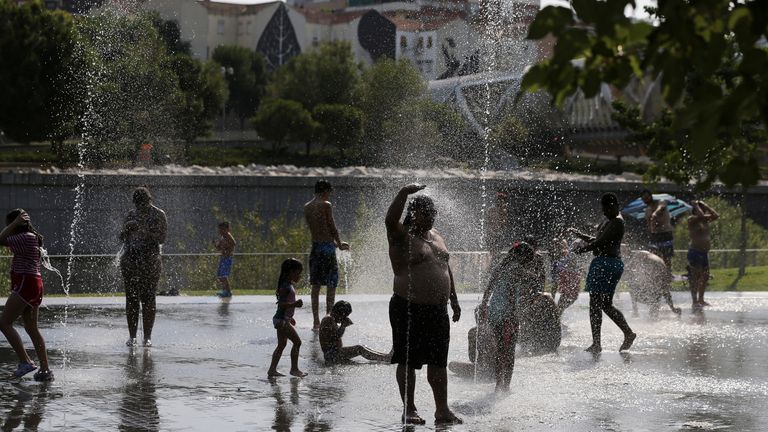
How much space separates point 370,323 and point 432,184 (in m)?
13.9

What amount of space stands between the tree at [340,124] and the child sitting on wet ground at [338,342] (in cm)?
5775

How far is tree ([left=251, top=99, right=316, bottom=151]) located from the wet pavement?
197 ft

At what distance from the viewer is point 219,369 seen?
11227 mm

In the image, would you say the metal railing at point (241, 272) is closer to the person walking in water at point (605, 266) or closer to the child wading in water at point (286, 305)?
the person walking in water at point (605, 266)

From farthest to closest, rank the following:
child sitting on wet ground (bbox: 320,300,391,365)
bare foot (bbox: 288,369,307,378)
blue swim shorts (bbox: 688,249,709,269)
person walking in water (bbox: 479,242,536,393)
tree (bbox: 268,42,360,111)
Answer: tree (bbox: 268,42,360,111)
blue swim shorts (bbox: 688,249,709,269)
child sitting on wet ground (bbox: 320,300,391,365)
bare foot (bbox: 288,369,307,378)
person walking in water (bbox: 479,242,536,393)

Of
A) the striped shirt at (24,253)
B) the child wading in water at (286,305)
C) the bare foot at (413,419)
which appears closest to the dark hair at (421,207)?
the bare foot at (413,419)

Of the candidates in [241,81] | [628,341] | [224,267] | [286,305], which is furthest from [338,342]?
[241,81]

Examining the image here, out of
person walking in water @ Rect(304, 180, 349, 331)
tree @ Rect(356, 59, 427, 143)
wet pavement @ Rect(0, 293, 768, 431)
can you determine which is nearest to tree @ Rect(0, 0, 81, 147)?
tree @ Rect(356, 59, 427, 143)

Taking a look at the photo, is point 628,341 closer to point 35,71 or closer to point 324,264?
point 324,264

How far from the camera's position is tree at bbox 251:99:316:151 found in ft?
247

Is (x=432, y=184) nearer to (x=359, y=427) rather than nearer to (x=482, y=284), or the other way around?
(x=482, y=284)

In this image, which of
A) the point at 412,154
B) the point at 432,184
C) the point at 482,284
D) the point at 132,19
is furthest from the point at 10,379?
the point at 132,19

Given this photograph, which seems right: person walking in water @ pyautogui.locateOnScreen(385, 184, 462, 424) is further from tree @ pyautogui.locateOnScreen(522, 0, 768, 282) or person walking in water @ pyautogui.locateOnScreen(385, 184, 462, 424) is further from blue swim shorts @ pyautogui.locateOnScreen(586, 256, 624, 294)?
blue swim shorts @ pyautogui.locateOnScreen(586, 256, 624, 294)

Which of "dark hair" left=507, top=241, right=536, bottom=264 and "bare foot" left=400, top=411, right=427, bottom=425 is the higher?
"dark hair" left=507, top=241, right=536, bottom=264
